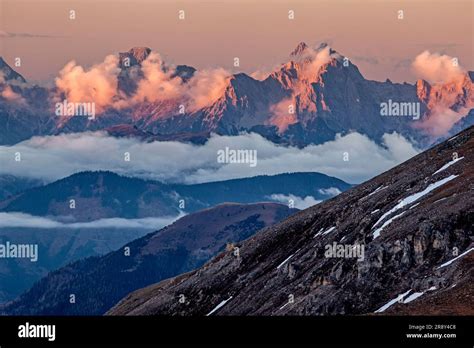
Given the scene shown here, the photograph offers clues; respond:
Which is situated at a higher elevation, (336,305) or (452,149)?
(452,149)

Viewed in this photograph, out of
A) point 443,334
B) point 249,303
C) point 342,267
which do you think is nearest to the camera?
point 443,334

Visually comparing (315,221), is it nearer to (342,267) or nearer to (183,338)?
(342,267)

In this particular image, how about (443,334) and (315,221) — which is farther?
(315,221)

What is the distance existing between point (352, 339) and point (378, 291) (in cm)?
5310

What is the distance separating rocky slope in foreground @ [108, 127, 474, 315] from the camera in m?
117

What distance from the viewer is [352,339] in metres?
74.6

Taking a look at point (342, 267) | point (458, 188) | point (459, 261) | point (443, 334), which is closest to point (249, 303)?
point (342, 267)

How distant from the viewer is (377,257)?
438 ft

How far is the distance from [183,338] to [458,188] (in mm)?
77619

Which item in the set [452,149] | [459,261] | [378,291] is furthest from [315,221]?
[459,261]

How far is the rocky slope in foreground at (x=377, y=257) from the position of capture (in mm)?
117469

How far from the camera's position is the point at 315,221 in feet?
622

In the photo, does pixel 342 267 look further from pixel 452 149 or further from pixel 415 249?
pixel 452 149

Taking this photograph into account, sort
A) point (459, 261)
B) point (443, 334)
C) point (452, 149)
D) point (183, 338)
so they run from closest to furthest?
point (183, 338)
point (443, 334)
point (459, 261)
point (452, 149)
